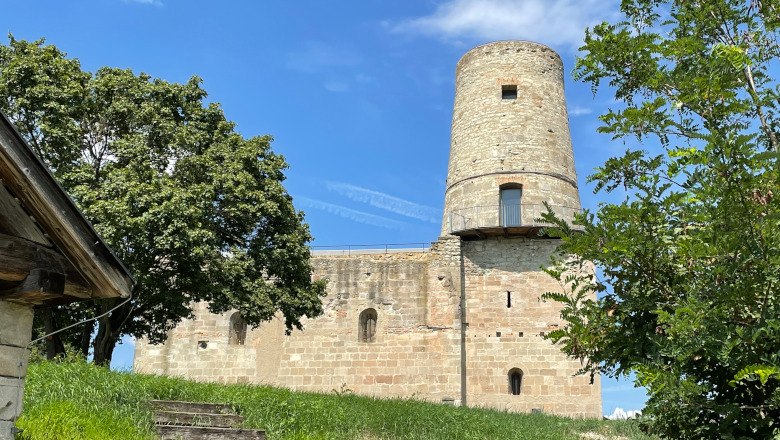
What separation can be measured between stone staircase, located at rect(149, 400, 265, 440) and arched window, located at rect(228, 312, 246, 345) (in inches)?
512

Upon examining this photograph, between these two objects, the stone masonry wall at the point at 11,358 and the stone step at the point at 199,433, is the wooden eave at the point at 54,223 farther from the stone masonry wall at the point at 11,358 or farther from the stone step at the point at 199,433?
the stone step at the point at 199,433

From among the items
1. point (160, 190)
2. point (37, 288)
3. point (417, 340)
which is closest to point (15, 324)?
point (37, 288)

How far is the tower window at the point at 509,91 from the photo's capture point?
80.9 ft

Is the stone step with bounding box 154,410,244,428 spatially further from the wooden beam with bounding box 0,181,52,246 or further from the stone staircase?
the wooden beam with bounding box 0,181,52,246

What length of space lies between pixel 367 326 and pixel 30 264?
18686 mm

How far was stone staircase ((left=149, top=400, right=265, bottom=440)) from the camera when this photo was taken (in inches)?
377

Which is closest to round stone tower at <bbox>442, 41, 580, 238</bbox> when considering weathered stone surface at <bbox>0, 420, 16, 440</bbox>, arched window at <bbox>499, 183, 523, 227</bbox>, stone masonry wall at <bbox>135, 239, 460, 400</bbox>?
arched window at <bbox>499, 183, 523, 227</bbox>

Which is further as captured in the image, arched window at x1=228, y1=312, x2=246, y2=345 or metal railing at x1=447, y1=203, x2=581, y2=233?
arched window at x1=228, y1=312, x2=246, y2=345

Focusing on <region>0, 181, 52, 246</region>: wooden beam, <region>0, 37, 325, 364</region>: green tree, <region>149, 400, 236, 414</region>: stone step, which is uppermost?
<region>0, 37, 325, 364</region>: green tree

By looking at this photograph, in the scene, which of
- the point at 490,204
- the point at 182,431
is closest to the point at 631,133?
the point at 182,431

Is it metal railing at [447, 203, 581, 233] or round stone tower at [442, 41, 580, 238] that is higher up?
round stone tower at [442, 41, 580, 238]

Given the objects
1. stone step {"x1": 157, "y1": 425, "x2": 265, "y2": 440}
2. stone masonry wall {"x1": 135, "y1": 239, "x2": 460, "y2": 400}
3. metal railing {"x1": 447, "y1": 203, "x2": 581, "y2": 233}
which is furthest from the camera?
metal railing {"x1": 447, "y1": 203, "x2": 581, "y2": 233}

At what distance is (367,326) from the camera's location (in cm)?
2333

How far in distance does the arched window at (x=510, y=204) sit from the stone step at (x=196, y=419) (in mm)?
13938
